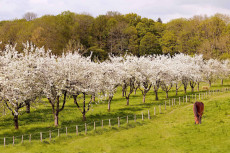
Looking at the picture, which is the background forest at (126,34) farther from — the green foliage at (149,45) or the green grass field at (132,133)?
the green grass field at (132,133)

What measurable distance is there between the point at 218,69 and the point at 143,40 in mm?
42002

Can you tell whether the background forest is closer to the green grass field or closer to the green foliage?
the green foliage

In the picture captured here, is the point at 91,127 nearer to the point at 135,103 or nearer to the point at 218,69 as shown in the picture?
the point at 135,103

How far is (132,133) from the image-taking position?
33.7 m

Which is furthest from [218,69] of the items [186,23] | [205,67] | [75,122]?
[75,122]

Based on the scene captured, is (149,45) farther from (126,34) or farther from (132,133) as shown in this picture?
(132,133)

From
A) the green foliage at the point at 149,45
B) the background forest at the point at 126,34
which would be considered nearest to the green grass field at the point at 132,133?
the background forest at the point at 126,34

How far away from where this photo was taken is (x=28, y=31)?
106 metres

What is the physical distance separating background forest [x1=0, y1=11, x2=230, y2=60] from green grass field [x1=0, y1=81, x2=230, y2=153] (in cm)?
6529

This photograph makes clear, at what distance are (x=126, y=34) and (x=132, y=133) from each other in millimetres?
96643

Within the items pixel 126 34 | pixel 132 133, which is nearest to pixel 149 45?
pixel 126 34

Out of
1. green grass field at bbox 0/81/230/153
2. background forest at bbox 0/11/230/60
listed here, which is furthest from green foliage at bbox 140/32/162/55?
green grass field at bbox 0/81/230/153

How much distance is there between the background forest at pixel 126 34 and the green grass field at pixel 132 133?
214ft

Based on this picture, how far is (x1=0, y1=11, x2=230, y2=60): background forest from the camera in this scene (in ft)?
365
